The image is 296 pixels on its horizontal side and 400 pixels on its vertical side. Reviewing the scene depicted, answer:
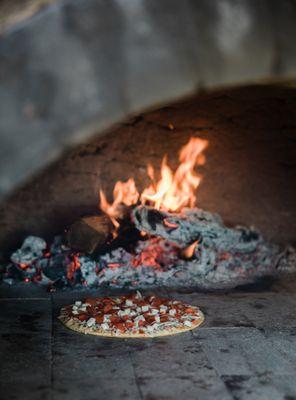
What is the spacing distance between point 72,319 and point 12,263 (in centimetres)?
132

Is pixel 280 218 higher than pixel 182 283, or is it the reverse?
pixel 280 218

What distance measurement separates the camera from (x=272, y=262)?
572 cm

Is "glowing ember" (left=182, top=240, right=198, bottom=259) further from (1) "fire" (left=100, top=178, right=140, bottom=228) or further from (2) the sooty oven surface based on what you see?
(1) "fire" (left=100, top=178, right=140, bottom=228)

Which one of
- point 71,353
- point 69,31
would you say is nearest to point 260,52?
point 69,31

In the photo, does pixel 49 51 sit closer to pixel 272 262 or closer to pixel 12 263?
pixel 12 263

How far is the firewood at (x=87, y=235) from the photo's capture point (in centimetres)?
529

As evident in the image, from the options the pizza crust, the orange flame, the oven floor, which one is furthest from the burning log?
the pizza crust

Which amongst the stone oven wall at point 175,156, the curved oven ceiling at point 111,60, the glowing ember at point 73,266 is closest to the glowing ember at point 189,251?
the stone oven wall at point 175,156

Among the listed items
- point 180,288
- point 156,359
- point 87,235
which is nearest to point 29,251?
point 87,235

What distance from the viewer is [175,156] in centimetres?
564

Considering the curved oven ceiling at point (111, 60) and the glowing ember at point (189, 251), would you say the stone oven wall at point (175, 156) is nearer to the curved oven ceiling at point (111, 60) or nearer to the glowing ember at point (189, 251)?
the glowing ember at point (189, 251)

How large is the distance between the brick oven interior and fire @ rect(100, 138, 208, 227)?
63 millimetres

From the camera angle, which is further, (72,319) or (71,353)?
(72,319)

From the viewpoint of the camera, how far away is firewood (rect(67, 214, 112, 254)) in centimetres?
529
